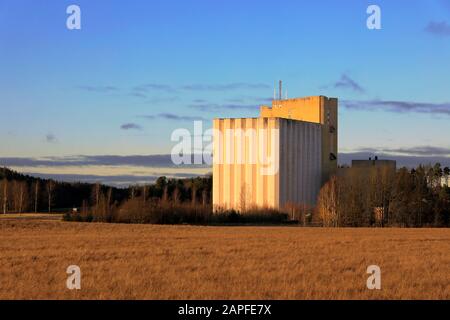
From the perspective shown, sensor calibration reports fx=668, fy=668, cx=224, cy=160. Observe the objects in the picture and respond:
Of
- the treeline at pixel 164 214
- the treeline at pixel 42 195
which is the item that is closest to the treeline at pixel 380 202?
the treeline at pixel 164 214

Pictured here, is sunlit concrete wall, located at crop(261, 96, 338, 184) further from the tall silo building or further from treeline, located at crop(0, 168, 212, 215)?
treeline, located at crop(0, 168, 212, 215)

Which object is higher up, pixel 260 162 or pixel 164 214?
pixel 260 162

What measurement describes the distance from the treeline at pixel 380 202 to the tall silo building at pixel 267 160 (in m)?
3.62

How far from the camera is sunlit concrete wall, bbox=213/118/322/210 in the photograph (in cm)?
8000

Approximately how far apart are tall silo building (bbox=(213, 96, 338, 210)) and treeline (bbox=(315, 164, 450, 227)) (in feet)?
11.9

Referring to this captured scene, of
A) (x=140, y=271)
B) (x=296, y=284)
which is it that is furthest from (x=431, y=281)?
(x=140, y=271)

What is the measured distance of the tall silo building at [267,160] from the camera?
80.0m

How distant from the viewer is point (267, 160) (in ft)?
263

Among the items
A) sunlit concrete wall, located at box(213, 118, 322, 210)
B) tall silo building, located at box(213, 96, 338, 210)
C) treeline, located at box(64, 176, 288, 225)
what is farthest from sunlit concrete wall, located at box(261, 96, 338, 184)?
treeline, located at box(64, 176, 288, 225)

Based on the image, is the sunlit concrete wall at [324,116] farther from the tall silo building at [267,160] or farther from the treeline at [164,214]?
the treeline at [164,214]

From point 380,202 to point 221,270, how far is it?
6054cm

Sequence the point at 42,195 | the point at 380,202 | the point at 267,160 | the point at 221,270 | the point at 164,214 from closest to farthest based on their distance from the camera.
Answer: the point at 221,270
the point at 164,214
the point at 267,160
the point at 380,202
the point at 42,195

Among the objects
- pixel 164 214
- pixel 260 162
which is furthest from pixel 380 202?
pixel 164 214

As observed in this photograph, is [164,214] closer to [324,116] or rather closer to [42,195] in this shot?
[324,116]
